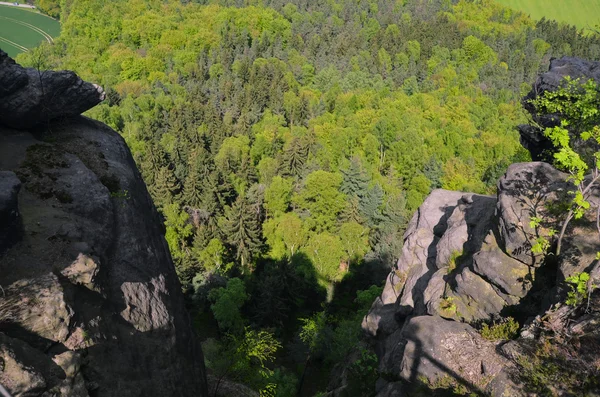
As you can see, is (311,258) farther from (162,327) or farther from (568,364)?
(568,364)

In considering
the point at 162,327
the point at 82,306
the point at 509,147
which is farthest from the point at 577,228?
the point at 509,147

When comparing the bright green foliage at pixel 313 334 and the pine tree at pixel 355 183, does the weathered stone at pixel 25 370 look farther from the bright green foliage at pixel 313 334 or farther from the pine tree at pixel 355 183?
the pine tree at pixel 355 183

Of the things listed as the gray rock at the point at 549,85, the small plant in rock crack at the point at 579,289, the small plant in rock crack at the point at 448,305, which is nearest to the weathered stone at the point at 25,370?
the small plant in rock crack at the point at 448,305

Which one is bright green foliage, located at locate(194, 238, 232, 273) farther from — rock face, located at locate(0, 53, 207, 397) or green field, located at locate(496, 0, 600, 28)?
green field, located at locate(496, 0, 600, 28)

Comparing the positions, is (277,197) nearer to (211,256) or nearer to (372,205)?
(211,256)

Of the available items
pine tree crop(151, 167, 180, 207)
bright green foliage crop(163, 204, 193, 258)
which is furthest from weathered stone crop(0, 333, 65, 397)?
pine tree crop(151, 167, 180, 207)
